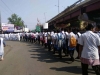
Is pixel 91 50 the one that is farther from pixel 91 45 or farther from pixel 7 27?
pixel 7 27

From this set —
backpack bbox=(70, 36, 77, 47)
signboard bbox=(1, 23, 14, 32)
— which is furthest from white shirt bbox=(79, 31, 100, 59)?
signboard bbox=(1, 23, 14, 32)

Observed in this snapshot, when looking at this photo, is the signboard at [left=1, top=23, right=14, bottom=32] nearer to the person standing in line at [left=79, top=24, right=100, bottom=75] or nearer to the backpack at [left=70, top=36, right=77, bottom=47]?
the backpack at [left=70, top=36, right=77, bottom=47]

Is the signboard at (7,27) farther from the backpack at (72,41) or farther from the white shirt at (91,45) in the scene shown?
the white shirt at (91,45)

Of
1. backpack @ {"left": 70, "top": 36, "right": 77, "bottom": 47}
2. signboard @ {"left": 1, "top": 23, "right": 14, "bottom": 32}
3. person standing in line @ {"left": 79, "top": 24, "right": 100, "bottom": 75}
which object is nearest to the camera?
person standing in line @ {"left": 79, "top": 24, "right": 100, "bottom": 75}

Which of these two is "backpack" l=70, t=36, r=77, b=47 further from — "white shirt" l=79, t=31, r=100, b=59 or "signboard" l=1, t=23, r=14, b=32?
"signboard" l=1, t=23, r=14, b=32

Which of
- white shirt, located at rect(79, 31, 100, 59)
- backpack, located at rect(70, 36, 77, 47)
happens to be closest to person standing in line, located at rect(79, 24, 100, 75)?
white shirt, located at rect(79, 31, 100, 59)

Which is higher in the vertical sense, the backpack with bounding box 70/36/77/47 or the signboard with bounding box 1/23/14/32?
the signboard with bounding box 1/23/14/32

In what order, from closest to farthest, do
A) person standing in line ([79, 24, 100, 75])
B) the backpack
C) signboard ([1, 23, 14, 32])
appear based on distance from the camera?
person standing in line ([79, 24, 100, 75]) < the backpack < signboard ([1, 23, 14, 32])

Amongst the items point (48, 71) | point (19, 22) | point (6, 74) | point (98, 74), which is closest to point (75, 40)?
point (48, 71)

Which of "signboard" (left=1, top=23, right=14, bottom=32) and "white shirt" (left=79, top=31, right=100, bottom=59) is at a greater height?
"signboard" (left=1, top=23, right=14, bottom=32)

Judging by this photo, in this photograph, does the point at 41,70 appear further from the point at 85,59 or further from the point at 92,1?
the point at 92,1

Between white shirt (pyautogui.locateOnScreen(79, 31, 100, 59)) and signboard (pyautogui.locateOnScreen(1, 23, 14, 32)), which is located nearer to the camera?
white shirt (pyautogui.locateOnScreen(79, 31, 100, 59))

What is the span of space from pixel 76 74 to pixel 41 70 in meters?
1.62

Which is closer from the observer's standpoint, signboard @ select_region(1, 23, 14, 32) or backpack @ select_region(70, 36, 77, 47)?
backpack @ select_region(70, 36, 77, 47)
